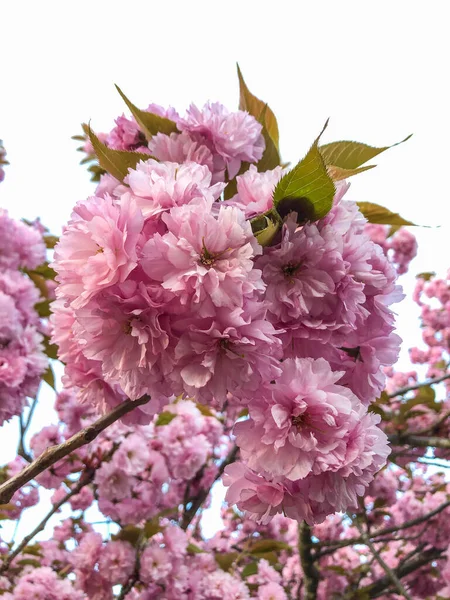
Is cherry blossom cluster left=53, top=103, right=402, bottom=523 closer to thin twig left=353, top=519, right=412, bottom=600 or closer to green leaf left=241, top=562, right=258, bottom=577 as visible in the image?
thin twig left=353, top=519, right=412, bottom=600

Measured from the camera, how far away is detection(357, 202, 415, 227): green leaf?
4.61ft

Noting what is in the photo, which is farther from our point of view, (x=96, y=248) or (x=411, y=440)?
(x=411, y=440)

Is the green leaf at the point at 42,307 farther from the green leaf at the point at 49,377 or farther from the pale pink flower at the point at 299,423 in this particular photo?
the pale pink flower at the point at 299,423

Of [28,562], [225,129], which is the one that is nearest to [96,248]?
[225,129]

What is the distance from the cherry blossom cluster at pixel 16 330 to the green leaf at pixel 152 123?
47.7 inches

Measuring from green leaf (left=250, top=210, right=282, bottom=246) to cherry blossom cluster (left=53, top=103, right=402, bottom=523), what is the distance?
0.02m

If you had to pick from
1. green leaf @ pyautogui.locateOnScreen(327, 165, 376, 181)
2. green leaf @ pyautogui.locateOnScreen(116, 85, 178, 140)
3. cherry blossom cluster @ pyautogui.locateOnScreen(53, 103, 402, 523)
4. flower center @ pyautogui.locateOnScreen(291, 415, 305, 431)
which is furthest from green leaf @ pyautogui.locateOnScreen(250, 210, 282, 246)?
green leaf @ pyautogui.locateOnScreen(116, 85, 178, 140)

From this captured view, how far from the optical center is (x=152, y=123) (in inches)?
54.7

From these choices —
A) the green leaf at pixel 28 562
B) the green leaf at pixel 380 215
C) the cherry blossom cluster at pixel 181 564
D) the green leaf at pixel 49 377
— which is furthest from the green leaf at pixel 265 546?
the green leaf at pixel 380 215

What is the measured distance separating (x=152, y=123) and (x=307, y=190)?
0.67 m

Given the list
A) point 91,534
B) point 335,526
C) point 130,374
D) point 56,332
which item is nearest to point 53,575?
point 91,534

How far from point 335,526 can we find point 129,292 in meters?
4.30

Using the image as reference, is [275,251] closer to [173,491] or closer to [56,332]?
[56,332]

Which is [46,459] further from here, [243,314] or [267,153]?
[267,153]
